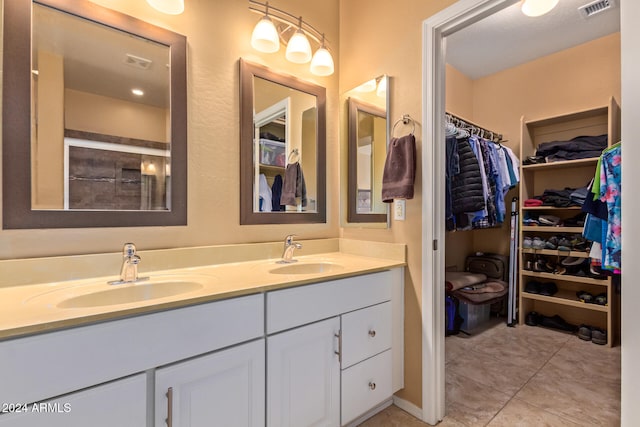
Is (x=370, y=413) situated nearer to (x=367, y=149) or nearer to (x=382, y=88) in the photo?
(x=367, y=149)

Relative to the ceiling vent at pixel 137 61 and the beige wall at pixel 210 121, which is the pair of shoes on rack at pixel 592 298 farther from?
the ceiling vent at pixel 137 61

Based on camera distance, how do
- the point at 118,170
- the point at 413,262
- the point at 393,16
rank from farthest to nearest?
the point at 393,16 < the point at 413,262 < the point at 118,170

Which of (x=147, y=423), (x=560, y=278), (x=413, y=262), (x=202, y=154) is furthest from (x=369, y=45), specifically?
(x=560, y=278)

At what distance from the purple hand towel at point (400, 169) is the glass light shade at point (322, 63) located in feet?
2.09

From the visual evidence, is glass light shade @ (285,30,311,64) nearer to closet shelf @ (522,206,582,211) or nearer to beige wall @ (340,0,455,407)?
beige wall @ (340,0,455,407)

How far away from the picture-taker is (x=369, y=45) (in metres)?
1.88

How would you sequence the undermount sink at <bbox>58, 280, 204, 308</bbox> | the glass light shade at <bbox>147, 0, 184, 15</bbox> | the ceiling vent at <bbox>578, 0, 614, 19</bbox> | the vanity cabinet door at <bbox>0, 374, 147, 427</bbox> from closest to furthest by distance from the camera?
the vanity cabinet door at <bbox>0, 374, 147, 427</bbox> < the undermount sink at <bbox>58, 280, 204, 308</bbox> < the glass light shade at <bbox>147, 0, 184, 15</bbox> < the ceiling vent at <bbox>578, 0, 614, 19</bbox>

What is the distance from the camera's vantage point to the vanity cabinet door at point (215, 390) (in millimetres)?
917

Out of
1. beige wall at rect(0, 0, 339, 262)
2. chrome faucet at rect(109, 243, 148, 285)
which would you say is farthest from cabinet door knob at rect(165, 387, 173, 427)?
beige wall at rect(0, 0, 339, 262)

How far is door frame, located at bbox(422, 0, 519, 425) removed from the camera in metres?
Answer: 1.53

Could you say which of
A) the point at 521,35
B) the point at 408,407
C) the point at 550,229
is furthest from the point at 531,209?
the point at 408,407

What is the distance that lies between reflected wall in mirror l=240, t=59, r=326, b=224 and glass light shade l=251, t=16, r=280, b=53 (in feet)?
0.34

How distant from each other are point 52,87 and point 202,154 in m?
0.60

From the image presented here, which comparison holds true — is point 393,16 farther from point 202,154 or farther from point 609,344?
point 609,344
